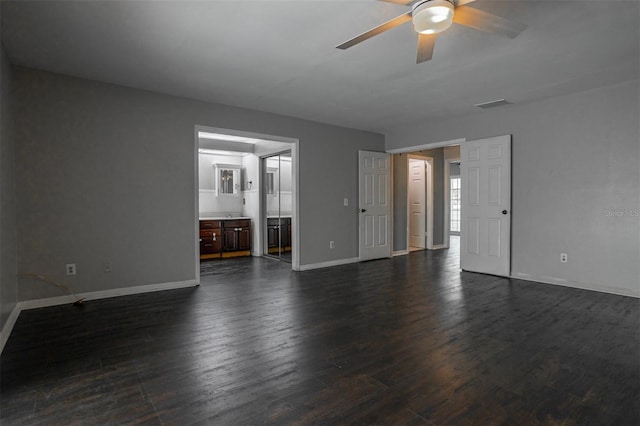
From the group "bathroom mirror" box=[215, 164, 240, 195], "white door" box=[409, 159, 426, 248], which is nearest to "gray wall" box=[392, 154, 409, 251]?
"white door" box=[409, 159, 426, 248]

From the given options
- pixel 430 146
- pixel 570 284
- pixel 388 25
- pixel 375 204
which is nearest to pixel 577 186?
pixel 570 284

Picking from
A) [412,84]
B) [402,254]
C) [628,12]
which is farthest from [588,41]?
[402,254]

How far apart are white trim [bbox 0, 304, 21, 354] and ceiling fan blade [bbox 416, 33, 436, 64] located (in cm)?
396

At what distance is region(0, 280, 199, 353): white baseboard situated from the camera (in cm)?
311

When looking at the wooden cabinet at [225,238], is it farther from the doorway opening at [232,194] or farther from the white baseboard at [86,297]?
the white baseboard at [86,297]

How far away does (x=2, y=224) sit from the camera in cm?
293

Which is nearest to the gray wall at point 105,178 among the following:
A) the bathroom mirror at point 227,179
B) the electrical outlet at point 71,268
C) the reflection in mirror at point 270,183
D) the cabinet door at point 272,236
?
the electrical outlet at point 71,268

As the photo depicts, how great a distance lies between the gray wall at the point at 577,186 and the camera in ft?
13.7

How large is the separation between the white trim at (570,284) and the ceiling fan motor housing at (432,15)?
4.07 metres

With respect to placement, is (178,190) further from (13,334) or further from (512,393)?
(512,393)

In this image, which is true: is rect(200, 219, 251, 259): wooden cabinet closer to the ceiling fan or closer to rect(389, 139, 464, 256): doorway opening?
rect(389, 139, 464, 256): doorway opening

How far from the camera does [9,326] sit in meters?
3.03

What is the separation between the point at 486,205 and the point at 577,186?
120cm

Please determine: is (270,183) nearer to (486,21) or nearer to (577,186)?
(577,186)
